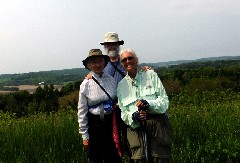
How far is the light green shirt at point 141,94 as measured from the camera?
336 centimetres

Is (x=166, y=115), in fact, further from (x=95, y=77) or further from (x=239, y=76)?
(x=239, y=76)

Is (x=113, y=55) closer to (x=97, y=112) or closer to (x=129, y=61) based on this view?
(x=129, y=61)

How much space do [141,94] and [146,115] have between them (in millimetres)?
212

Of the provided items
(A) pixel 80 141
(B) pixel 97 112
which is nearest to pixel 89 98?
(B) pixel 97 112

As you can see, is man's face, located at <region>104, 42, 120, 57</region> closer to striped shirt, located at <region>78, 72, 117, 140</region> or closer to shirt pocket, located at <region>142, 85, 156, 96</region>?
striped shirt, located at <region>78, 72, 117, 140</region>

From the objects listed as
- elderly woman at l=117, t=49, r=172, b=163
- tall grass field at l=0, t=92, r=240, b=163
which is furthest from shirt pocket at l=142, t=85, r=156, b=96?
tall grass field at l=0, t=92, r=240, b=163

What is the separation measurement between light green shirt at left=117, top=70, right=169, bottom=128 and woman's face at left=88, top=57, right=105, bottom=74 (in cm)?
32

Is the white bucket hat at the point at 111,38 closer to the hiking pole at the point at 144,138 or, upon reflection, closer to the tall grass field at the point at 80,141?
the hiking pole at the point at 144,138

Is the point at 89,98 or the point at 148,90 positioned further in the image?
the point at 89,98

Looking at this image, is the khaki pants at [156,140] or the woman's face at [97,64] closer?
the khaki pants at [156,140]

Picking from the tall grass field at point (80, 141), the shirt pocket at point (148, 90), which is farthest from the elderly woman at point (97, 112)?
the tall grass field at point (80, 141)

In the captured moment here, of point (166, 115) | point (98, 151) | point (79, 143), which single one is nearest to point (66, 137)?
point (79, 143)

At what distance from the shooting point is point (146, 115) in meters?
3.38

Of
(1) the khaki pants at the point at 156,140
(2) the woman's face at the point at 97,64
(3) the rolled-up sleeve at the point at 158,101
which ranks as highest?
(2) the woman's face at the point at 97,64
